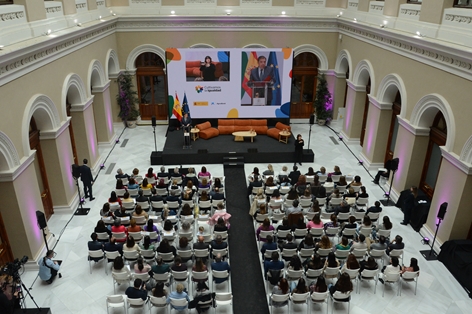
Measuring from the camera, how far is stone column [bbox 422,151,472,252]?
9.94 m

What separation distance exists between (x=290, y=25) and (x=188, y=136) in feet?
27.2

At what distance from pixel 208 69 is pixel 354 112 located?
7.26m

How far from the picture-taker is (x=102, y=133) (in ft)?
58.1

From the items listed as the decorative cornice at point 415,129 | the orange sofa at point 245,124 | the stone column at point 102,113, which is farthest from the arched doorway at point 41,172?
the decorative cornice at point 415,129

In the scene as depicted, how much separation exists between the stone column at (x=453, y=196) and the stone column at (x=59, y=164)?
11366mm

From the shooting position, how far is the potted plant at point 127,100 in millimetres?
20041

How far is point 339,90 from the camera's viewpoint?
20.5 metres

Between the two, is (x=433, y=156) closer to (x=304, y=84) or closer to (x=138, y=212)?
(x=138, y=212)

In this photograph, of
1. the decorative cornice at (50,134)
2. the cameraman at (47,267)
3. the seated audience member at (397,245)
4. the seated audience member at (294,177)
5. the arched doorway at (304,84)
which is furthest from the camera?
the arched doorway at (304,84)

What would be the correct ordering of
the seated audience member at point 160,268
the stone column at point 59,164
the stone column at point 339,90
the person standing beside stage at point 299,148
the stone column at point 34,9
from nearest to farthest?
the seated audience member at point 160,268 → the stone column at point 34,9 → the stone column at point 59,164 → the person standing beside stage at point 299,148 → the stone column at point 339,90

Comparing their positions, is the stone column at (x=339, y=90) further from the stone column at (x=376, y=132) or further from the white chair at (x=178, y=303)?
the white chair at (x=178, y=303)

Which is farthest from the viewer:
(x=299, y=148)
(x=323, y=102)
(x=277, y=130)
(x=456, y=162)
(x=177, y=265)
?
(x=323, y=102)

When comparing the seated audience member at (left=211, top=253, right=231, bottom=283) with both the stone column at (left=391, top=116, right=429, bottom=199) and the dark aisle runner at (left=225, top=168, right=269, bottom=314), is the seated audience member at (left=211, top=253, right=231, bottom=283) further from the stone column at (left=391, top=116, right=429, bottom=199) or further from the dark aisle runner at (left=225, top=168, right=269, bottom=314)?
the stone column at (left=391, top=116, right=429, bottom=199)

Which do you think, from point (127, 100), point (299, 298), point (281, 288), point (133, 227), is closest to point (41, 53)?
point (133, 227)
